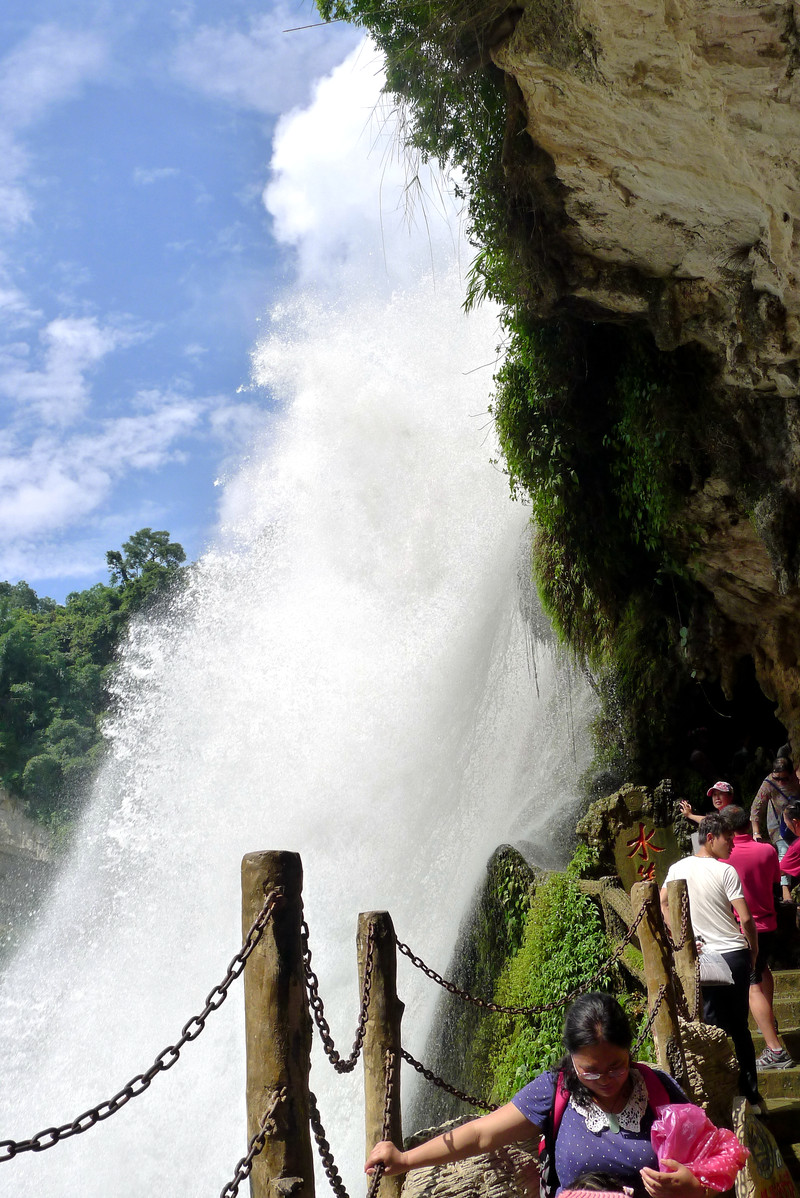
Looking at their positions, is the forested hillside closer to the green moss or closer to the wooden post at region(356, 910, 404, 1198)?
the green moss

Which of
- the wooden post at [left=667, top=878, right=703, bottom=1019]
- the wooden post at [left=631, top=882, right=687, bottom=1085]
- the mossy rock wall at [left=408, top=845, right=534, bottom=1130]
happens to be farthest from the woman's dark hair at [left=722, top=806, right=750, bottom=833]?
the mossy rock wall at [left=408, top=845, right=534, bottom=1130]

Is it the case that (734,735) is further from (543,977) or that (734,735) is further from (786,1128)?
(786,1128)

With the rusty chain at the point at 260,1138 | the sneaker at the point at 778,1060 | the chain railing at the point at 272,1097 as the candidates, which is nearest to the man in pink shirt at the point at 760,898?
the sneaker at the point at 778,1060

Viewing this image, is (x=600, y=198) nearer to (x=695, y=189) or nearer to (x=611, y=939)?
(x=695, y=189)

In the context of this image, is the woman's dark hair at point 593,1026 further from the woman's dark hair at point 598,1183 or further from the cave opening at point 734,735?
the cave opening at point 734,735

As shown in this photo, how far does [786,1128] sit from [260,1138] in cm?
357

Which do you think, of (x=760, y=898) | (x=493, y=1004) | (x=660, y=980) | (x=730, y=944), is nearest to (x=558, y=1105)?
(x=493, y=1004)

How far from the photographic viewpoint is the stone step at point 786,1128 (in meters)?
4.71

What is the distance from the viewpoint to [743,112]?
538 centimetres

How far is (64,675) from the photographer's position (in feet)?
133

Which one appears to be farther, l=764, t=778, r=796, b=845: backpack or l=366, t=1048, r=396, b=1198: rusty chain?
l=764, t=778, r=796, b=845: backpack

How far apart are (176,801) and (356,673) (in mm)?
3838

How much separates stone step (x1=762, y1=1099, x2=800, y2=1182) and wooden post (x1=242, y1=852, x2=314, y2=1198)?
3.18 metres

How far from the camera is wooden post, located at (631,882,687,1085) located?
4.33 metres
